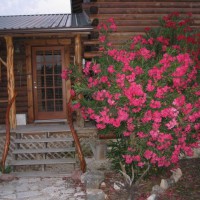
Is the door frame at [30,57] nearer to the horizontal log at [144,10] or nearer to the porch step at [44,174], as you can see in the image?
the horizontal log at [144,10]

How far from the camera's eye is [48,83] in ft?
33.1

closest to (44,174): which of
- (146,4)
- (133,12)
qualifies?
(133,12)

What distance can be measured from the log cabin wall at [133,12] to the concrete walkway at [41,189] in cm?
380

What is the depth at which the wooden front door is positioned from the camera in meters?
9.92

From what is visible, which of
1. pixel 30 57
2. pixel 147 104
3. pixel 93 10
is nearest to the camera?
pixel 147 104

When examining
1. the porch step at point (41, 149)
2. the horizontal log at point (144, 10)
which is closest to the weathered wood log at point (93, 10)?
the horizontal log at point (144, 10)

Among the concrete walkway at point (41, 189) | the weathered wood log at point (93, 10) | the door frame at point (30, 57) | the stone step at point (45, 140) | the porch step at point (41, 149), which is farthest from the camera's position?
the door frame at point (30, 57)

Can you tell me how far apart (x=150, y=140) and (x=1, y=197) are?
9.59 ft

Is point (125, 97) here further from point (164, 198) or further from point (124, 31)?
point (124, 31)

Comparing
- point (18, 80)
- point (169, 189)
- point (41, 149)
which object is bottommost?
point (169, 189)

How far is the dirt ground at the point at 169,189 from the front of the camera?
600 cm

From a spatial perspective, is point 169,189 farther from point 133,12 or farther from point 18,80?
point 18,80

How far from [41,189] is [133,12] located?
5.56m

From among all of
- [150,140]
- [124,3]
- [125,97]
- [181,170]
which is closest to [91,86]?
[125,97]
